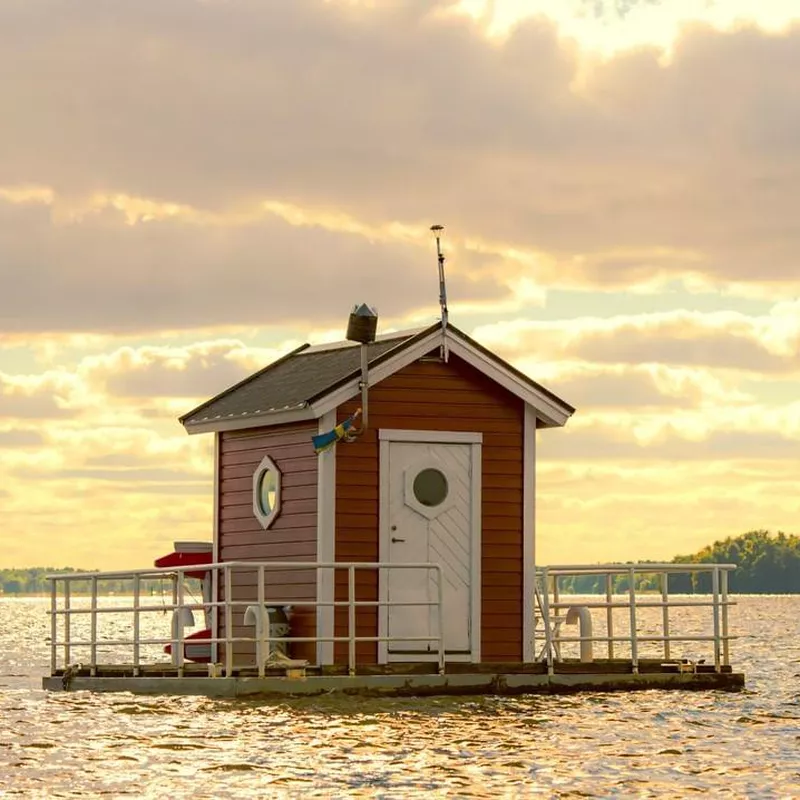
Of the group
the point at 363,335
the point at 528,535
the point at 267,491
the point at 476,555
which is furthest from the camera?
the point at 267,491

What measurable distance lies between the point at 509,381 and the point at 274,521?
3323 mm

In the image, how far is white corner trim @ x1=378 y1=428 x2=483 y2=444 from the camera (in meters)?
22.1

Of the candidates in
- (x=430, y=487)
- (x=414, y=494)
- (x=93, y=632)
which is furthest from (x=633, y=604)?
(x=93, y=632)

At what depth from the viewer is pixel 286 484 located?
2250 centimetres

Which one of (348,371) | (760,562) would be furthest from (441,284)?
(760,562)

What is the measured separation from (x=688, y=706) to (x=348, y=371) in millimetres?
5944

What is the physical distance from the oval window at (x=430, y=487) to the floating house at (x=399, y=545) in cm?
2

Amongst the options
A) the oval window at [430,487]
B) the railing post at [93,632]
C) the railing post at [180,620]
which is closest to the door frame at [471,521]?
the oval window at [430,487]

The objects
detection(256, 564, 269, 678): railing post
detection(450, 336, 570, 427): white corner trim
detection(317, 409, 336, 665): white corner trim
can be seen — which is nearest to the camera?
detection(256, 564, 269, 678): railing post

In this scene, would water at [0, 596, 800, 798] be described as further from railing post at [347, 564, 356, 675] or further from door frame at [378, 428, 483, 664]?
door frame at [378, 428, 483, 664]

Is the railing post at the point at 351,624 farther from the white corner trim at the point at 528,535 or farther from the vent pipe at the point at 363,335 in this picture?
the white corner trim at the point at 528,535

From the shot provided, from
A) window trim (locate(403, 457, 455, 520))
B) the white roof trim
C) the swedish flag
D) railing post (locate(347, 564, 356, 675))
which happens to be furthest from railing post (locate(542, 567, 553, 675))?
the white roof trim

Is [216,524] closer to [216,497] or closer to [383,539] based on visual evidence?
[216,497]

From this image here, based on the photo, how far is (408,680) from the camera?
20.9 m
